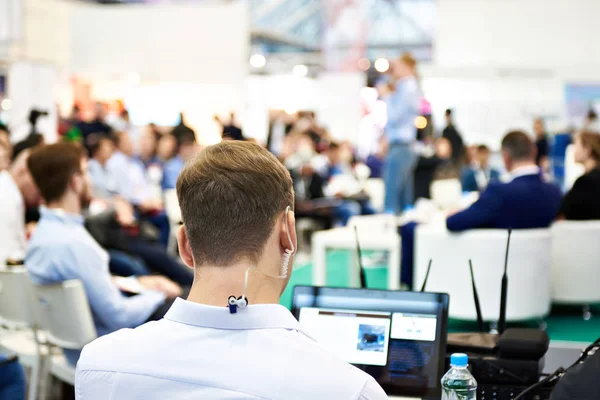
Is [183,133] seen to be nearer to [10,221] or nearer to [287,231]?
[10,221]

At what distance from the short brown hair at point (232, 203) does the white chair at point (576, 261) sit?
5.40 metres

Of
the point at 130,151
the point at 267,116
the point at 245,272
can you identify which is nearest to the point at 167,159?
the point at 130,151

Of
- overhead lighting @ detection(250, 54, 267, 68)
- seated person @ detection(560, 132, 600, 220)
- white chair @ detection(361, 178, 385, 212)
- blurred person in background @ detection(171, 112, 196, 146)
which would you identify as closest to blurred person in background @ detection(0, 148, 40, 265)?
blurred person in background @ detection(171, 112, 196, 146)

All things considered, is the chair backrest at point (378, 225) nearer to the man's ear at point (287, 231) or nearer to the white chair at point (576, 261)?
the white chair at point (576, 261)

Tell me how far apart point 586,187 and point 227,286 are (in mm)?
5760

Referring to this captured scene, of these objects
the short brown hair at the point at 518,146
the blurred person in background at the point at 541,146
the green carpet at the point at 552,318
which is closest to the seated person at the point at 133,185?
the green carpet at the point at 552,318

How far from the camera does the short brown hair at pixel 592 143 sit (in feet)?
22.0

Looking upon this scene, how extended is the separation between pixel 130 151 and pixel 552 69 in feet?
29.3

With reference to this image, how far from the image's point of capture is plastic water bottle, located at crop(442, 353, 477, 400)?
174 cm

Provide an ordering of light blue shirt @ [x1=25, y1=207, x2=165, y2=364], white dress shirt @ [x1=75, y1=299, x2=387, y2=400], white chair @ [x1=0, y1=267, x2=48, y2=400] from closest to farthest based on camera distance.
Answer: white dress shirt @ [x1=75, y1=299, x2=387, y2=400] → light blue shirt @ [x1=25, y1=207, x2=165, y2=364] → white chair @ [x1=0, y1=267, x2=48, y2=400]

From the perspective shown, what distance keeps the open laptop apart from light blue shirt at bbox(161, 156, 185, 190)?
7.20 m

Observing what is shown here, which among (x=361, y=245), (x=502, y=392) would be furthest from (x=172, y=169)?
(x=502, y=392)

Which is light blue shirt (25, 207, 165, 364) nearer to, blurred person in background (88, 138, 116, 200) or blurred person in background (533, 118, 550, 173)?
blurred person in background (88, 138, 116, 200)

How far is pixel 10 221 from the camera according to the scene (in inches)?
196
